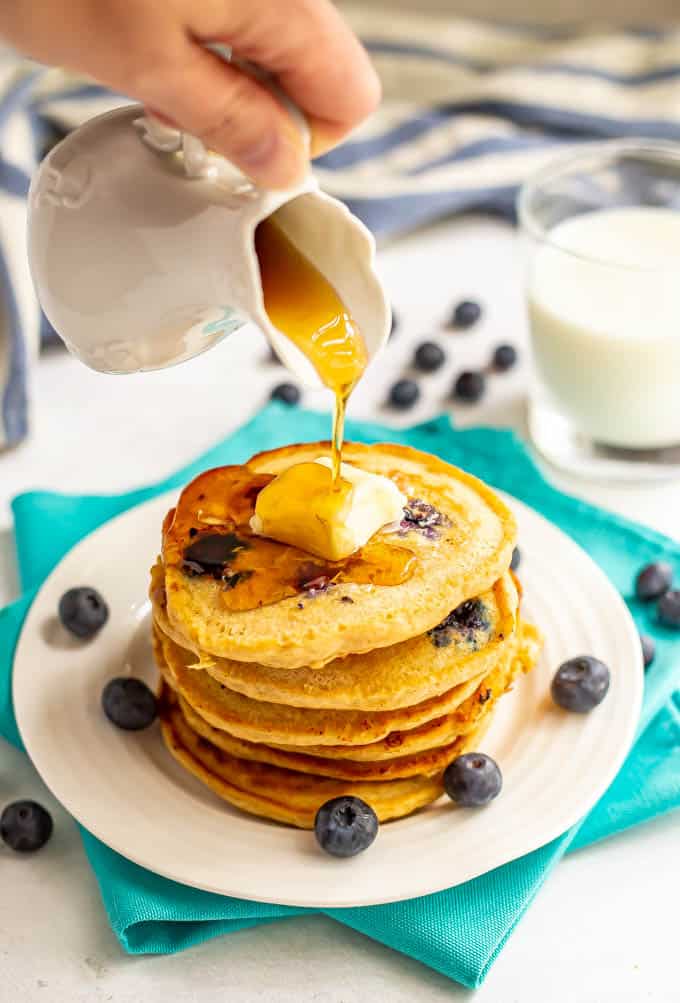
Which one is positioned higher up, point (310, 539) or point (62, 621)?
point (310, 539)

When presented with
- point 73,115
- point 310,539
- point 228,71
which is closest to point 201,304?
point 228,71

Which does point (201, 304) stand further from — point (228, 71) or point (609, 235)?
point (609, 235)

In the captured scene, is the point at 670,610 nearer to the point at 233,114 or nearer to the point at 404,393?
the point at 404,393

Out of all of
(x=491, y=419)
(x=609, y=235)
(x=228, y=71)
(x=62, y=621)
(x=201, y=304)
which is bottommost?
(x=491, y=419)

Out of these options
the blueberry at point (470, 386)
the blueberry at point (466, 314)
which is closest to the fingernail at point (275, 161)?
the blueberry at point (470, 386)

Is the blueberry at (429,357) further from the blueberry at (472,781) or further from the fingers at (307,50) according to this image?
the fingers at (307,50)

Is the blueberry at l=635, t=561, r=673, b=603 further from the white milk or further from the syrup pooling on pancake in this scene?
the syrup pooling on pancake
